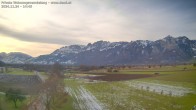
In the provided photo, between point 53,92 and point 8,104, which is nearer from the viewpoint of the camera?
point 53,92

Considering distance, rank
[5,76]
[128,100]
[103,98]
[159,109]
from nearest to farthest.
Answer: [159,109] → [128,100] → [103,98] → [5,76]

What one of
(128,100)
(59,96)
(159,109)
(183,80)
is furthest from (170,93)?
(59,96)

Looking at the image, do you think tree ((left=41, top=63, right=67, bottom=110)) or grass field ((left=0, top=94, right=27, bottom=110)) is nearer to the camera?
tree ((left=41, top=63, right=67, bottom=110))

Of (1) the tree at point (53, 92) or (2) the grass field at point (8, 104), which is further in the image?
(2) the grass field at point (8, 104)

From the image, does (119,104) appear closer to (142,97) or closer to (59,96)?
(142,97)

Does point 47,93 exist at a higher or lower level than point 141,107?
higher

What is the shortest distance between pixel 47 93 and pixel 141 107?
61.6ft

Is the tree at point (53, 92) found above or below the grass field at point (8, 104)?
above

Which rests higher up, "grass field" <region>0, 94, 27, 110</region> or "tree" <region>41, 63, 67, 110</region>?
"tree" <region>41, 63, 67, 110</region>

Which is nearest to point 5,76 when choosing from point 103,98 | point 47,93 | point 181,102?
point 103,98

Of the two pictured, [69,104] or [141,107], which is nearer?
[141,107]

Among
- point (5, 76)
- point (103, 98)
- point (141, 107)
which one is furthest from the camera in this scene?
point (5, 76)

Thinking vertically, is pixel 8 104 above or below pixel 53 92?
below

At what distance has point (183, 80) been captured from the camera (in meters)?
82.4
